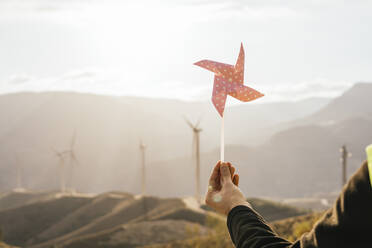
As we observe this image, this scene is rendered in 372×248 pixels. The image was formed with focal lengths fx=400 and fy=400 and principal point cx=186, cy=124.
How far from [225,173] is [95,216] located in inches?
2460

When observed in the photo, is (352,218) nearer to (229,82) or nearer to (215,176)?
(215,176)

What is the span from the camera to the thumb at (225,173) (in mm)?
2406

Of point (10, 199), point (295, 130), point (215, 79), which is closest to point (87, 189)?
point (10, 199)

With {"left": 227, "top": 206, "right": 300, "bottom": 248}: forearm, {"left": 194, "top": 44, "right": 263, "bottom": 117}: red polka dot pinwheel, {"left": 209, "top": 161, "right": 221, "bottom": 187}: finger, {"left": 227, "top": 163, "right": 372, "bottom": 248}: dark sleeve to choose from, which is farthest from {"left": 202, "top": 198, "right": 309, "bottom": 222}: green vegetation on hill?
{"left": 227, "top": 163, "right": 372, "bottom": 248}: dark sleeve

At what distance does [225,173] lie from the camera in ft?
7.98

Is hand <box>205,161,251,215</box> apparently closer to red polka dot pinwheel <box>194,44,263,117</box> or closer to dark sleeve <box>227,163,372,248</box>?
dark sleeve <box>227,163,372,248</box>

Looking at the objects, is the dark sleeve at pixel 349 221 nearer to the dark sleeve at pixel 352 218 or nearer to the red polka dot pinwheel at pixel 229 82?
the dark sleeve at pixel 352 218

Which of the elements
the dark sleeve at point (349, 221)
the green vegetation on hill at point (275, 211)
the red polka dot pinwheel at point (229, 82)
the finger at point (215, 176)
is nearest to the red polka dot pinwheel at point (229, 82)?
the red polka dot pinwheel at point (229, 82)

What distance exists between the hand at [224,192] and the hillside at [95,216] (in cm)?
3738

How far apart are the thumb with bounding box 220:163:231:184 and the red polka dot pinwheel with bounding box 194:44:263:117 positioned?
1246 millimetres

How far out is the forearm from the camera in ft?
5.88

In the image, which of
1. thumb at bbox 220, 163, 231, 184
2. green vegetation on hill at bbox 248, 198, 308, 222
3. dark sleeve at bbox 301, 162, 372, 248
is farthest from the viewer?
green vegetation on hill at bbox 248, 198, 308, 222

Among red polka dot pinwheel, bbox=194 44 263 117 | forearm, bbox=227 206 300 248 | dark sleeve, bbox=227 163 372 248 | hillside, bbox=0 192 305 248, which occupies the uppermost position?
red polka dot pinwheel, bbox=194 44 263 117

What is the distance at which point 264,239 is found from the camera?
181 cm
